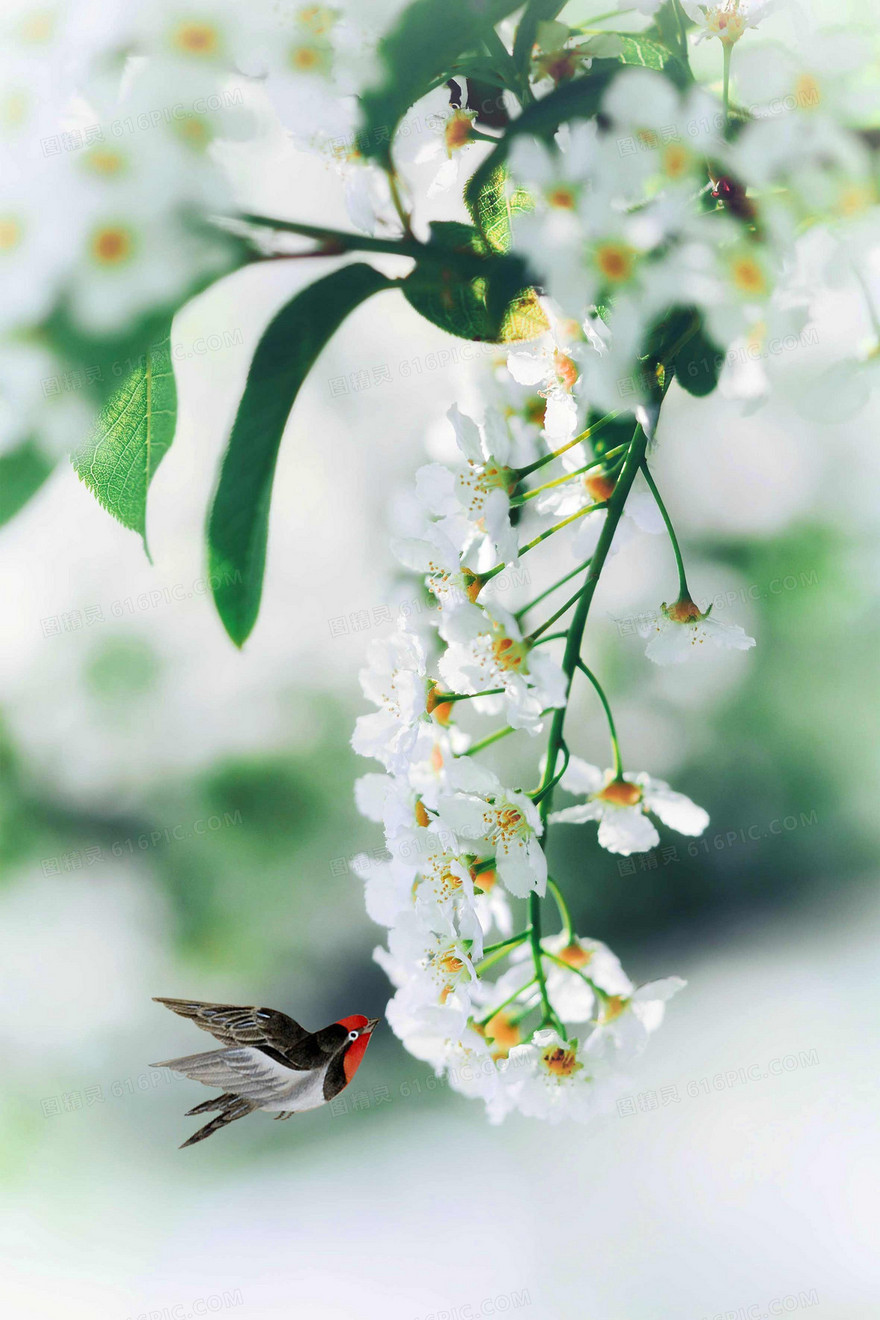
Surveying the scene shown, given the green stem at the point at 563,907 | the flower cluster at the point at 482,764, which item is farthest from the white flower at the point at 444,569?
the green stem at the point at 563,907

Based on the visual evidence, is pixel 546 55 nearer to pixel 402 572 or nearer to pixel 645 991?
pixel 402 572

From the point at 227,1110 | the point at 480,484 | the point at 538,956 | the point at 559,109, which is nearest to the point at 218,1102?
the point at 227,1110

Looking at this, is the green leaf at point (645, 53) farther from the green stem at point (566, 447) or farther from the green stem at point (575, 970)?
the green stem at point (575, 970)

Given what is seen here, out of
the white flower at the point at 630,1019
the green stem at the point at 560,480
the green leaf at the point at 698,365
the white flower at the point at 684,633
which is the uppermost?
the green leaf at the point at 698,365

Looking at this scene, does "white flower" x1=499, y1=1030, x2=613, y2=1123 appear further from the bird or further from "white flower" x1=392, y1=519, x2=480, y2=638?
"white flower" x1=392, y1=519, x2=480, y2=638

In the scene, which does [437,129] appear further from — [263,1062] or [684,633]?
[263,1062]

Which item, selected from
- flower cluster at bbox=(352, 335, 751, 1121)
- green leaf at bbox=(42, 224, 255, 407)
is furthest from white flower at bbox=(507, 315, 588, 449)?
green leaf at bbox=(42, 224, 255, 407)
